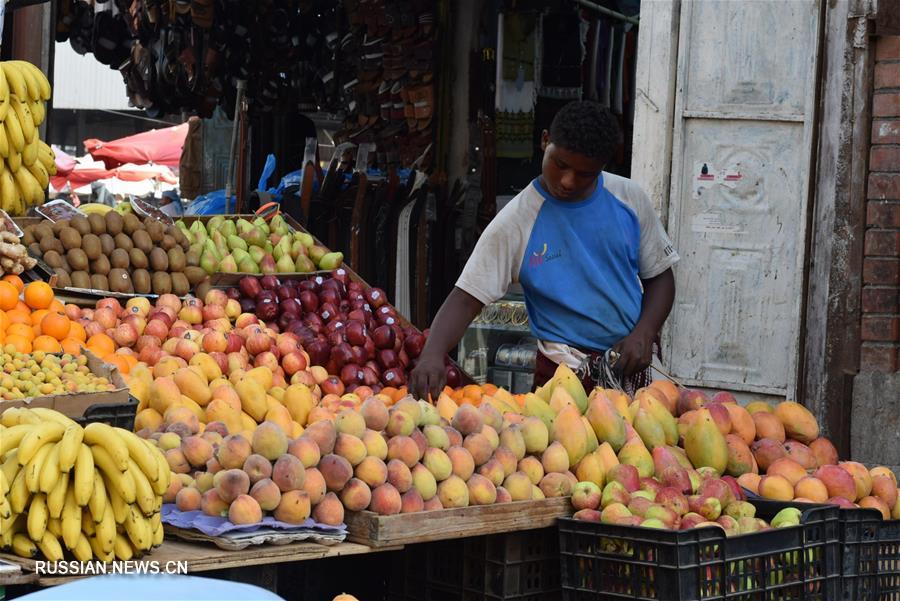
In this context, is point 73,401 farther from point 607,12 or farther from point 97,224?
point 607,12

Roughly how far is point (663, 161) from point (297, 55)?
5206mm

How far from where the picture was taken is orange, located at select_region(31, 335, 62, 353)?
470cm

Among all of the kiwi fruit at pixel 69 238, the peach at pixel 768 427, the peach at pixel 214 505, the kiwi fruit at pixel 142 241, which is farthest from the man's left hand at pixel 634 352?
the kiwi fruit at pixel 69 238

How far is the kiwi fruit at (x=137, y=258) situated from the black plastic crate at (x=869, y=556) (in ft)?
11.5

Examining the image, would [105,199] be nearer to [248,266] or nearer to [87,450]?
[248,266]

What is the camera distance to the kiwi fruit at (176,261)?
6.02 m

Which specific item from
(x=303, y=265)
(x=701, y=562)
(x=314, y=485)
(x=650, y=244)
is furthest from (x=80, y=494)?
(x=303, y=265)

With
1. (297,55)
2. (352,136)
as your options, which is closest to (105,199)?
(297,55)

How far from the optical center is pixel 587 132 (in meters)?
4.32

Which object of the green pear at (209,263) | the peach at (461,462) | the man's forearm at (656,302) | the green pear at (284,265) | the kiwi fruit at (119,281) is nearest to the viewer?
the peach at (461,462)

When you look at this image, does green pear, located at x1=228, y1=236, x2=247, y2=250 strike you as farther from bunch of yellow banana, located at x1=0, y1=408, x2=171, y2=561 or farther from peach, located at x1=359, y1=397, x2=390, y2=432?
bunch of yellow banana, located at x1=0, y1=408, x2=171, y2=561

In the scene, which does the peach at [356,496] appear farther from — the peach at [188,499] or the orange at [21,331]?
the orange at [21,331]

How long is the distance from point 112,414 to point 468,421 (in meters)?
1.05

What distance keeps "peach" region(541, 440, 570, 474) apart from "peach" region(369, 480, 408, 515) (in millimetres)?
565
